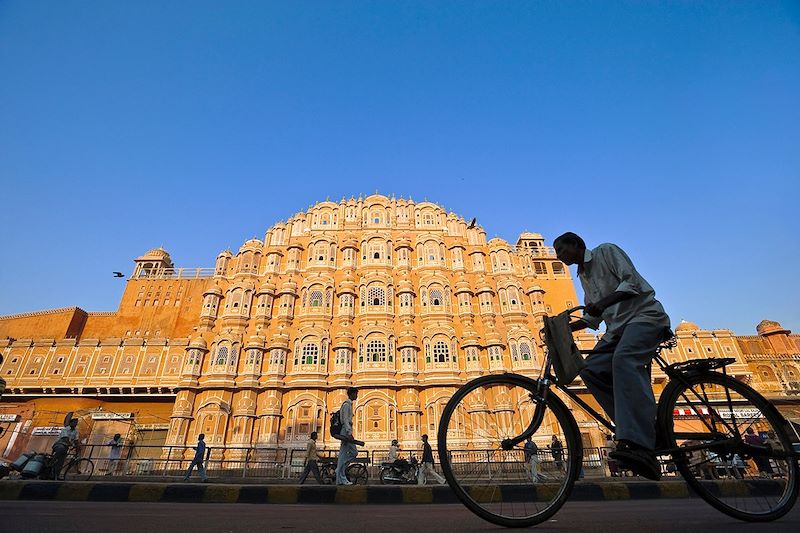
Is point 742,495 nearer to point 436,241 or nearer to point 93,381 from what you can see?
point 436,241

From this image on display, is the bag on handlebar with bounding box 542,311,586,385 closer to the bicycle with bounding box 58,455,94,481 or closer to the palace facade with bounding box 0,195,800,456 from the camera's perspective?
the bicycle with bounding box 58,455,94,481

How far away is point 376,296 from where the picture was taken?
29375 millimetres

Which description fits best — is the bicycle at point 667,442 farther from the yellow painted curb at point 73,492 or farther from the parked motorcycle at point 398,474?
the parked motorcycle at point 398,474

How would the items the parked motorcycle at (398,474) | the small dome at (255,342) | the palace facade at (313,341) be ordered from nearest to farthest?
the parked motorcycle at (398,474)
the palace facade at (313,341)
the small dome at (255,342)

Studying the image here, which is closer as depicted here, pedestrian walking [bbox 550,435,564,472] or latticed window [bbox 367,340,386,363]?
pedestrian walking [bbox 550,435,564,472]

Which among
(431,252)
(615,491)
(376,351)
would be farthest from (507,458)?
(431,252)

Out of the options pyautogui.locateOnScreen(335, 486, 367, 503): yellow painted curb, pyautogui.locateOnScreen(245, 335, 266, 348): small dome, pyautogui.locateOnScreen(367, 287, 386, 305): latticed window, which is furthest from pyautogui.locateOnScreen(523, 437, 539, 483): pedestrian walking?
pyautogui.locateOnScreen(245, 335, 266, 348): small dome

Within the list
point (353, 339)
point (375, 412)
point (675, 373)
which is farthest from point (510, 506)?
point (353, 339)

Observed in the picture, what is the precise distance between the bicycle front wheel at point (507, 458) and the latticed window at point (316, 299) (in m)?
26.6

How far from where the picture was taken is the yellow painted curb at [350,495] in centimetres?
503

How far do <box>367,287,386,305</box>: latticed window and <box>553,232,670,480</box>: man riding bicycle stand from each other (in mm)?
26243

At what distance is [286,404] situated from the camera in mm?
25484

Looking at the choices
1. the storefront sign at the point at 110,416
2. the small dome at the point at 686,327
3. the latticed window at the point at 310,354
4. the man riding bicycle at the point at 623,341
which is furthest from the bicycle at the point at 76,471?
the small dome at the point at 686,327

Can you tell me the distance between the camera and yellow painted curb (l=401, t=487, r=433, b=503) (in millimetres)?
5344
